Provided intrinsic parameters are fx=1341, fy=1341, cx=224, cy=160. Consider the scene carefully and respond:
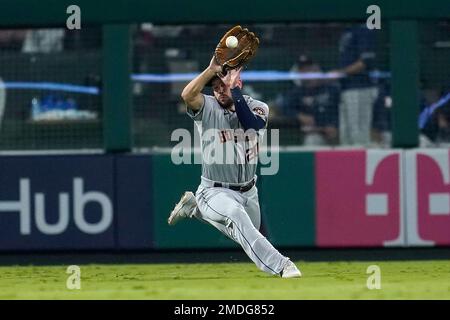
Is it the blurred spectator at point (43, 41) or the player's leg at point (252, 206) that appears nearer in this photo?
the player's leg at point (252, 206)

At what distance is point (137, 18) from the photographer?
41.2 ft

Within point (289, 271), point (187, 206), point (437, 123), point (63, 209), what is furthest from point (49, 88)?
point (289, 271)

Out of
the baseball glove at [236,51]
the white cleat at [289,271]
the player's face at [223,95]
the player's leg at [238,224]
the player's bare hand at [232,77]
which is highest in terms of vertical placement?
the baseball glove at [236,51]

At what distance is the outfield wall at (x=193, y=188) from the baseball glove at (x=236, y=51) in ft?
8.24

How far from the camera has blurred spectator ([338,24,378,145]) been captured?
493 inches

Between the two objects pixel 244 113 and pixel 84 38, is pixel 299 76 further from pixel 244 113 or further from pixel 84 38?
pixel 244 113

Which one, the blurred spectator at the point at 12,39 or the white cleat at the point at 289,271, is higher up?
the blurred spectator at the point at 12,39

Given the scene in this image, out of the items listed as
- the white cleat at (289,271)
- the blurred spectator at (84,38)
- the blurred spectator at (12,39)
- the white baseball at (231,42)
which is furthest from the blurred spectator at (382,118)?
the blurred spectator at (12,39)

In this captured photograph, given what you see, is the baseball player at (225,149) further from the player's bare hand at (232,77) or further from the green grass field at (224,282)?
the green grass field at (224,282)

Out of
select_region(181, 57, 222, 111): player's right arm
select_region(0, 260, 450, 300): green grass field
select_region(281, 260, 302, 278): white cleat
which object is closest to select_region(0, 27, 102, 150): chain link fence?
select_region(0, 260, 450, 300): green grass field

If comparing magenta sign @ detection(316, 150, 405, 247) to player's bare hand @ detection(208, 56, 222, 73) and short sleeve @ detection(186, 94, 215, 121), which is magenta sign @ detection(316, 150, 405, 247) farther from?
player's bare hand @ detection(208, 56, 222, 73)

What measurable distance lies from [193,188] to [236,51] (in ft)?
9.23

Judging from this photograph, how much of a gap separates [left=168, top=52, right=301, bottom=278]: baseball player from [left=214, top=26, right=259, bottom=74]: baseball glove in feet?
0.21

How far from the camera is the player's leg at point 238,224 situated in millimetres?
9625
